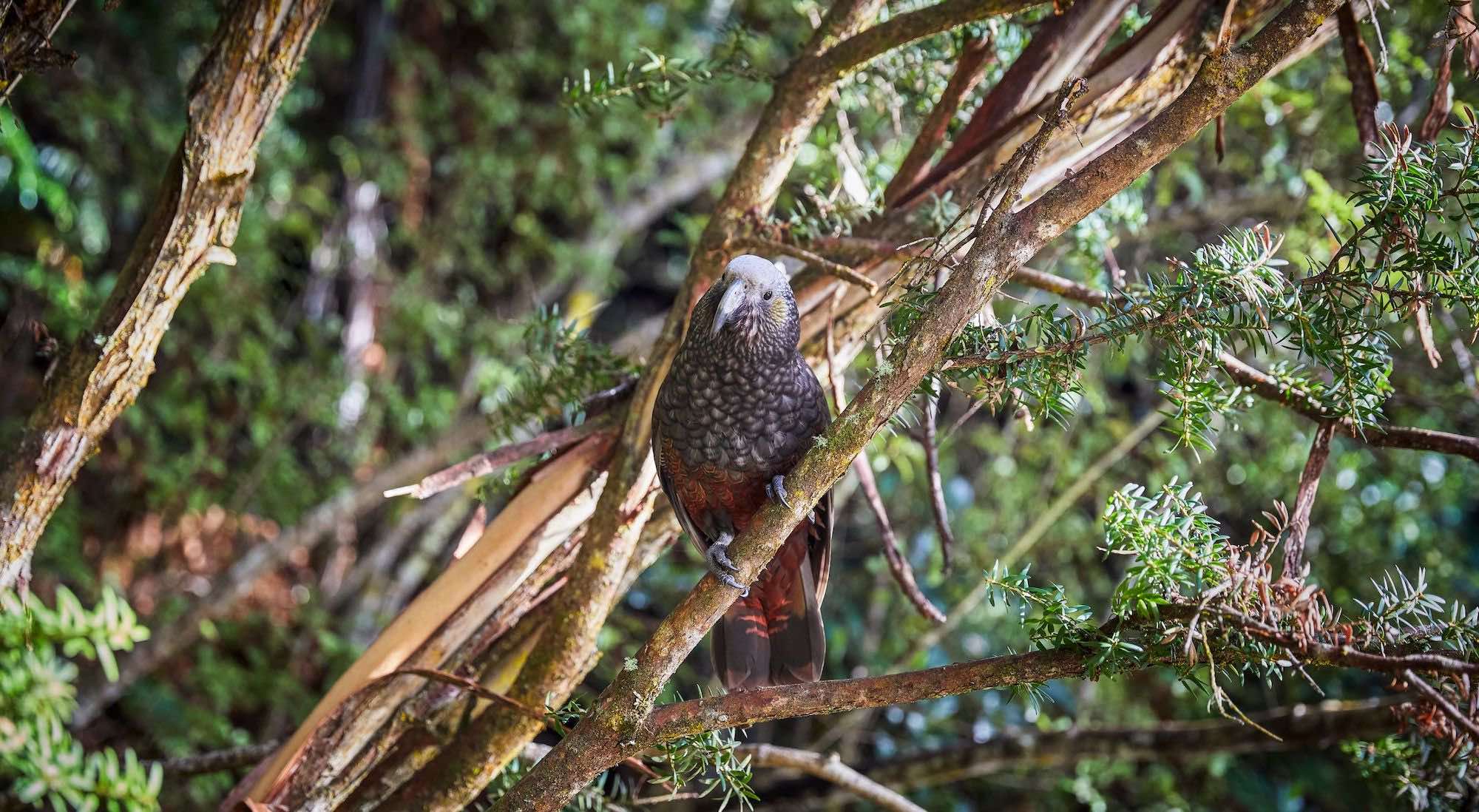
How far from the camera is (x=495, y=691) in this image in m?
1.95

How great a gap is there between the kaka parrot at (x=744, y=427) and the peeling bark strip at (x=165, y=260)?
2.68 feet

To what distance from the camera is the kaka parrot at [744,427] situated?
6.31ft

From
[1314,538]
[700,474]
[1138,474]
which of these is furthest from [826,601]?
[700,474]

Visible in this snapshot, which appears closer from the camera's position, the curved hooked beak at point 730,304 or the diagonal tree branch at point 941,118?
the curved hooked beak at point 730,304

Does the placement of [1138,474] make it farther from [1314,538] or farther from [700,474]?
[700,474]

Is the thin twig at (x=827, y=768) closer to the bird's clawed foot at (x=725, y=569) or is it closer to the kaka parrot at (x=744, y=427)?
the kaka parrot at (x=744, y=427)

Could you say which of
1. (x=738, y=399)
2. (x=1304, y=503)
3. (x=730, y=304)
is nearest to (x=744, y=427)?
(x=738, y=399)

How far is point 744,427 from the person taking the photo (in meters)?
1.96

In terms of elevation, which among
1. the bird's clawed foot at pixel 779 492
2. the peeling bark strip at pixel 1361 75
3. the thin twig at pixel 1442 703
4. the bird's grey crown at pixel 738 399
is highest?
the peeling bark strip at pixel 1361 75

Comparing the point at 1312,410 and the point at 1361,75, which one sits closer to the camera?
the point at 1312,410

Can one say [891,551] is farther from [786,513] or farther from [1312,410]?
[1312,410]

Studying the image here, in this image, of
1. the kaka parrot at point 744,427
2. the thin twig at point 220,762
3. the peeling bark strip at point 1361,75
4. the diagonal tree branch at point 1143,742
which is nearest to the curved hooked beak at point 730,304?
the kaka parrot at point 744,427

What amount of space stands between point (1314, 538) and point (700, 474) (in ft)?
9.53

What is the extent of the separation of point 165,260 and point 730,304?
917mm
